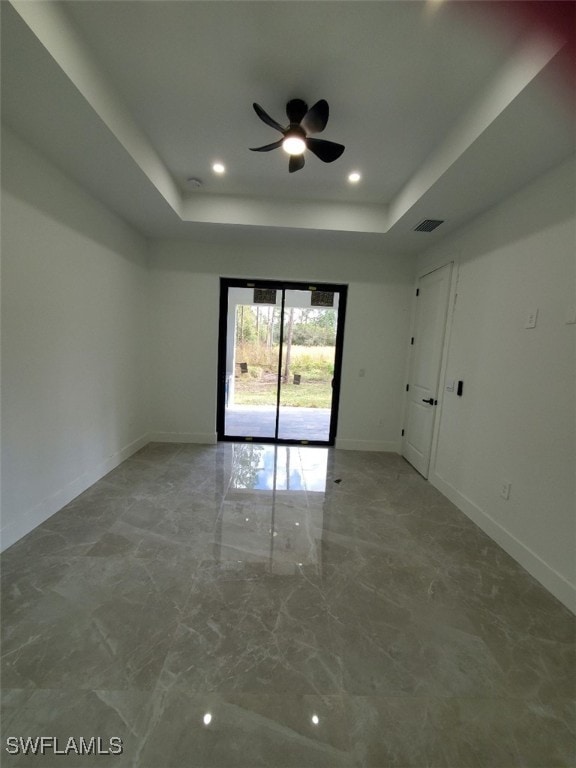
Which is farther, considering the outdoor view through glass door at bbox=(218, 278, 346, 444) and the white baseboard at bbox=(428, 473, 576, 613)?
the outdoor view through glass door at bbox=(218, 278, 346, 444)

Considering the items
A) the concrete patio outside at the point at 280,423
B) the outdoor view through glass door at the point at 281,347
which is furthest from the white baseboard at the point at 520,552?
the concrete patio outside at the point at 280,423

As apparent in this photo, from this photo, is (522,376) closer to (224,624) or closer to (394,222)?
(394,222)

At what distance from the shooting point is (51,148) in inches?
79.5

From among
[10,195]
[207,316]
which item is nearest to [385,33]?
[10,195]

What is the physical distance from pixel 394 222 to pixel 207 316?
2.55 m

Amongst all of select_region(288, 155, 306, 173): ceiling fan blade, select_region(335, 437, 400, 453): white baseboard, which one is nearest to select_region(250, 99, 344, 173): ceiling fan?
select_region(288, 155, 306, 173): ceiling fan blade

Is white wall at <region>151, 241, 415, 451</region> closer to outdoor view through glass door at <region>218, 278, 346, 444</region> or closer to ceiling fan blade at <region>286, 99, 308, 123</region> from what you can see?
outdoor view through glass door at <region>218, 278, 346, 444</region>

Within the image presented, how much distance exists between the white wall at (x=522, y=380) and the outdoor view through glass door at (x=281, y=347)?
1708mm

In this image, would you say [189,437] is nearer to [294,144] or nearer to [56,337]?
[56,337]

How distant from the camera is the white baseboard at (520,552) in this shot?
5.64ft

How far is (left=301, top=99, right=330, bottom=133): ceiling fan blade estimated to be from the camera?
5.64ft

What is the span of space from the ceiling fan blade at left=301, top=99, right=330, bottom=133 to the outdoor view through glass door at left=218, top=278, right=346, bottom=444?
2187 mm

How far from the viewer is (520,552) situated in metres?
2.03

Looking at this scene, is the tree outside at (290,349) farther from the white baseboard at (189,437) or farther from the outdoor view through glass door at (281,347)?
the white baseboard at (189,437)
